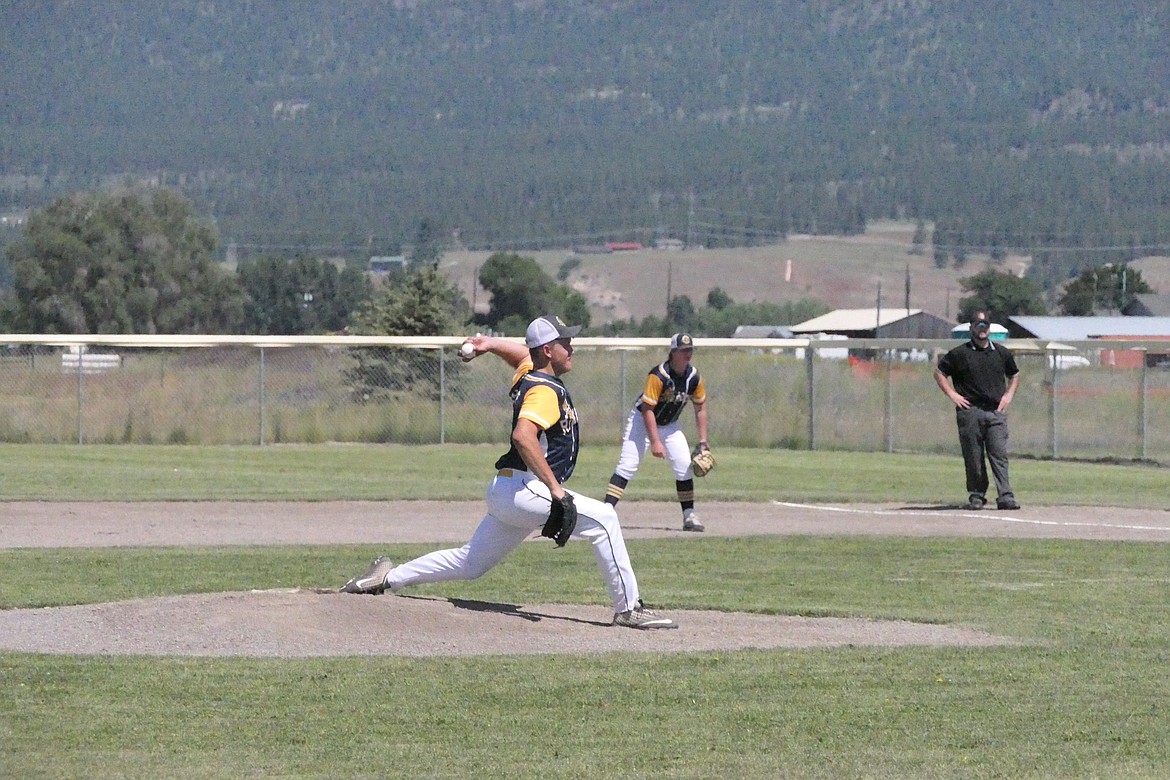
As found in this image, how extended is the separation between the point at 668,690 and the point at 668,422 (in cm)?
778

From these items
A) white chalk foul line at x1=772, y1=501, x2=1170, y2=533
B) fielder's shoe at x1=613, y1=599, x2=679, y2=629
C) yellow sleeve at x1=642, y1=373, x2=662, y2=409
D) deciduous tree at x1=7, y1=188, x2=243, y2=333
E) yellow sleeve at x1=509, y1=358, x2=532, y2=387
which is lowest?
white chalk foul line at x1=772, y1=501, x2=1170, y2=533

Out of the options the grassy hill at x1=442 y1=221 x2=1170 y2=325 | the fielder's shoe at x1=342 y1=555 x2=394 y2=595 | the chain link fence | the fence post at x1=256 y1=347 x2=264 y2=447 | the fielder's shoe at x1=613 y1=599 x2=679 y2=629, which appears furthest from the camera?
the grassy hill at x1=442 y1=221 x2=1170 y2=325

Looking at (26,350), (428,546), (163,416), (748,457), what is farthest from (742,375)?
(428,546)

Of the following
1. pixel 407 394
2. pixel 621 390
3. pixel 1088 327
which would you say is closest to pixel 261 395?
pixel 407 394

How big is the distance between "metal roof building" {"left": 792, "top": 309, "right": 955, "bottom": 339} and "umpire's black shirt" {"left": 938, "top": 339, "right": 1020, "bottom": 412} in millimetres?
72966

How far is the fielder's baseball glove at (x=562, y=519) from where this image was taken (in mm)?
9023

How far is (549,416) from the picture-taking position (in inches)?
353

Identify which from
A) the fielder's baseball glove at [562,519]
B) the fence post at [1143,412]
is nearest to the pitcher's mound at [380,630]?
the fielder's baseball glove at [562,519]

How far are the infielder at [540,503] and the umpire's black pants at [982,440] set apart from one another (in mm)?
7883

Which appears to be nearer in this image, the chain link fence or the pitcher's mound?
the pitcher's mound

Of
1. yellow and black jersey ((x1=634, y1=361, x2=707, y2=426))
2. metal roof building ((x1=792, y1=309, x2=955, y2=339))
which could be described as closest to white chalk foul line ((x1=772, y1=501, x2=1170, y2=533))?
yellow and black jersey ((x1=634, y1=361, x2=707, y2=426))

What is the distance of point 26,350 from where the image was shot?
104ft

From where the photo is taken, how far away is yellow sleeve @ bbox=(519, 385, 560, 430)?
893 cm

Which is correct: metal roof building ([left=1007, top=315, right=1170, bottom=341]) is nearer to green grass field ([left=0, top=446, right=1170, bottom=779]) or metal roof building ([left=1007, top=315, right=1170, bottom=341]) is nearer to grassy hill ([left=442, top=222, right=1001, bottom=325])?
green grass field ([left=0, top=446, right=1170, bottom=779])
